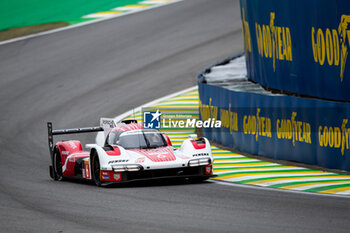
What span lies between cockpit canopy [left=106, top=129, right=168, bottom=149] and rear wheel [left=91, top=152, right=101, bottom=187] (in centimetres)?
62

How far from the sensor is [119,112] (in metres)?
24.9

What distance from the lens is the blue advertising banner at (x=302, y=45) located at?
1516 cm

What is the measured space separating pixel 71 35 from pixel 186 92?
1107 centimetres

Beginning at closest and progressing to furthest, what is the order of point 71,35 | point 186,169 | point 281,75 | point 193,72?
point 186,169 < point 281,75 < point 193,72 < point 71,35

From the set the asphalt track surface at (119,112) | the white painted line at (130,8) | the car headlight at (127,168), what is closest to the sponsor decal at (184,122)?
the asphalt track surface at (119,112)

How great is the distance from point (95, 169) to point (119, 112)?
36.3 ft

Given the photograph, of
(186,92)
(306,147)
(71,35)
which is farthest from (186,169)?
(71,35)

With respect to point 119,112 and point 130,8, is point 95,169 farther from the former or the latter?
point 130,8

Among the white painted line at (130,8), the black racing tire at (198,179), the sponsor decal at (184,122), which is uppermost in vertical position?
the white painted line at (130,8)

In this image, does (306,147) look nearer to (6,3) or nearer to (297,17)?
(297,17)

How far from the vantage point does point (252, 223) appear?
31.2 ft

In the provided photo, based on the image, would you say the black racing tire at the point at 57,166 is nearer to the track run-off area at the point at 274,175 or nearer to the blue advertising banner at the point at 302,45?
the track run-off area at the point at 274,175

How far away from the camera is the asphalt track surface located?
993 centimetres

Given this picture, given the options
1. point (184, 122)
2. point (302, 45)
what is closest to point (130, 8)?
point (184, 122)
